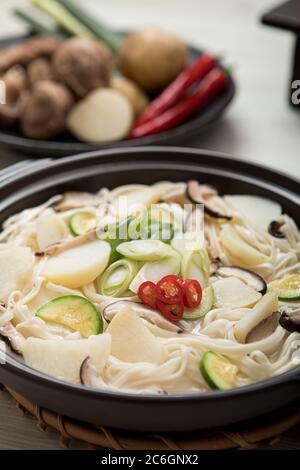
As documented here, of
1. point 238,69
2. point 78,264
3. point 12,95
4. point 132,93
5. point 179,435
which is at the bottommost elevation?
point 179,435

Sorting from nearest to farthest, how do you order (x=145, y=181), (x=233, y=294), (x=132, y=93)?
1. (x=233, y=294)
2. (x=145, y=181)
3. (x=132, y=93)

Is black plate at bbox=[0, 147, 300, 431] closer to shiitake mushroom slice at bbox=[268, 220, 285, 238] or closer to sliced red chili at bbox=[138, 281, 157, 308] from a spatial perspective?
shiitake mushroom slice at bbox=[268, 220, 285, 238]

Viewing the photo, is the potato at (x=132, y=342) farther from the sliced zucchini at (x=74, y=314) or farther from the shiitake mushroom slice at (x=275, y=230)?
the shiitake mushroom slice at (x=275, y=230)

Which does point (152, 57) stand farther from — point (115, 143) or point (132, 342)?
point (132, 342)

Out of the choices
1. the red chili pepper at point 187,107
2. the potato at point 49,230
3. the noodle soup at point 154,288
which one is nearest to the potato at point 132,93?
the red chili pepper at point 187,107

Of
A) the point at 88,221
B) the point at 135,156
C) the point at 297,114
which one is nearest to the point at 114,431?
the point at 88,221

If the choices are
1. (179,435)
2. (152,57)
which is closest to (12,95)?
(152,57)
